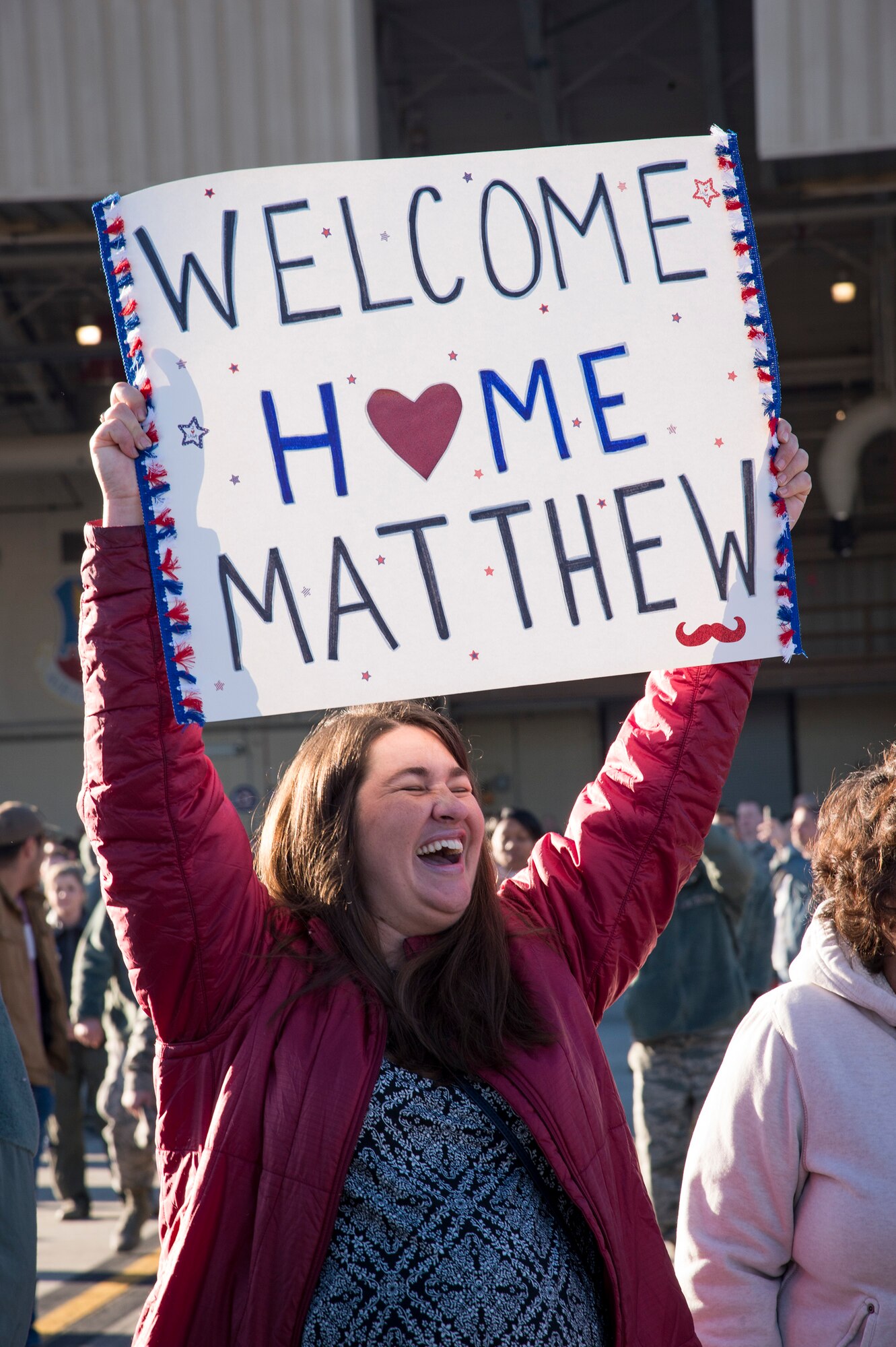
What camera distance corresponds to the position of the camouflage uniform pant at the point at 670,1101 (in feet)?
16.3

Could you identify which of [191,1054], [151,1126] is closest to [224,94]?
[151,1126]

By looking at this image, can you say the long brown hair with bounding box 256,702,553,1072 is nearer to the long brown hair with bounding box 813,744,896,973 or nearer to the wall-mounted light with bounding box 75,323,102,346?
the long brown hair with bounding box 813,744,896,973

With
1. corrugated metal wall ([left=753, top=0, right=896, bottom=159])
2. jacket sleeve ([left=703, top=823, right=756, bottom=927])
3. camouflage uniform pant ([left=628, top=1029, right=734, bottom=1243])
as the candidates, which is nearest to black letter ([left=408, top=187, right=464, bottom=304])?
jacket sleeve ([left=703, top=823, right=756, bottom=927])

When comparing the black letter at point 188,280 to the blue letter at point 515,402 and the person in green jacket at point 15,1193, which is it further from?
the person in green jacket at point 15,1193

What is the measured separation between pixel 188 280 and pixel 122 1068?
457 centimetres

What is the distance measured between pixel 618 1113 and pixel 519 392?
1066mm

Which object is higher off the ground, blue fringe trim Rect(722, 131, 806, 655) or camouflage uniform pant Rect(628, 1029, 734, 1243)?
blue fringe trim Rect(722, 131, 806, 655)

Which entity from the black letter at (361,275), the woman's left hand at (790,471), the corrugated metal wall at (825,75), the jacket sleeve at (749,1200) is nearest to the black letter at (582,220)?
the black letter at (361,275)

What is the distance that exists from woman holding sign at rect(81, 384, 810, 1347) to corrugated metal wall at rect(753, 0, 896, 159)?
778 centimetres

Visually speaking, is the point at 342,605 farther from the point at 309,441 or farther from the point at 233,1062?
the point at 233,1062

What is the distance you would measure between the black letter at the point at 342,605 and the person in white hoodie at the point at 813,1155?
0.77 metres

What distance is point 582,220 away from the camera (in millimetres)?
2057

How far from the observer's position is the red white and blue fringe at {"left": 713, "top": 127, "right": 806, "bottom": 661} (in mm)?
2018

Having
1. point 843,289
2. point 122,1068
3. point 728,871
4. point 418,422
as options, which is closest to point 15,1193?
point 418,422
